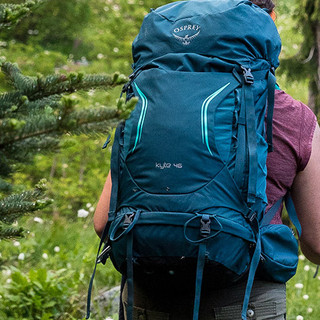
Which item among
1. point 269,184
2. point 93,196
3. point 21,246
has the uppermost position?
point 269,184

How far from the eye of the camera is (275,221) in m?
2.37

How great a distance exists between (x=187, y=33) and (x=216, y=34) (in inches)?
4.8

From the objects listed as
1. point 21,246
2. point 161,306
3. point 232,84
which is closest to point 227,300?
point 161,306

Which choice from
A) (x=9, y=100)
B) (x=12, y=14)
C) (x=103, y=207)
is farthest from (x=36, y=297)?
(x=12, y=14)

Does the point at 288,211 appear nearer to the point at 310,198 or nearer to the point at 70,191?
the point at 310,198

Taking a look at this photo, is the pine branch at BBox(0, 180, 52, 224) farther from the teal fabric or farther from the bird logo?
the bird logo

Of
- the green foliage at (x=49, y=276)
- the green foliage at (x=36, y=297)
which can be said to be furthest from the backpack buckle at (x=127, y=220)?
the green foliage at (x=36, y=297)

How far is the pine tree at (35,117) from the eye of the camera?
1.42 metres

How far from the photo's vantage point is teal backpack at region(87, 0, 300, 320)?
206cm

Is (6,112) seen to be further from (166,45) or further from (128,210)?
(166,45)

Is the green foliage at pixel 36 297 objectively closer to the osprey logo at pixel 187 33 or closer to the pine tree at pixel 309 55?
the osprey logo at pixel 187 33

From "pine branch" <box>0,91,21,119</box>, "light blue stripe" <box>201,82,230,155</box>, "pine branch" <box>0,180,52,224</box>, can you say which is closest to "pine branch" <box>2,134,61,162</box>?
"pine branch" <box>0,91,21,119</box>

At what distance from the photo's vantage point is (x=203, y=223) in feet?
6.61

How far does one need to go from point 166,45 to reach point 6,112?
95cm
